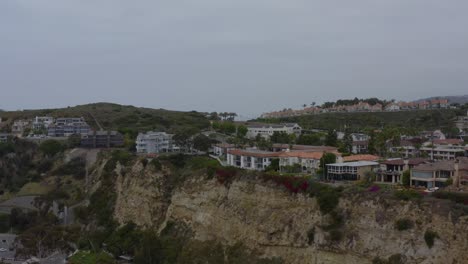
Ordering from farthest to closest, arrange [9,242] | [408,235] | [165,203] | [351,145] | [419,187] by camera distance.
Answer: [351,145] → [9,242] → [165,203] → [419,187] → [408,235]

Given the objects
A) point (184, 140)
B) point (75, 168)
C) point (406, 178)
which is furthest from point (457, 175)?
point (75, 168)

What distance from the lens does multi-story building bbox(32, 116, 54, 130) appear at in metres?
81.8

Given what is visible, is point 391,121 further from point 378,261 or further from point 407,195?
point 378,261

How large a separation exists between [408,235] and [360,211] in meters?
3.32

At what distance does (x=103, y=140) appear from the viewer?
67375 mm

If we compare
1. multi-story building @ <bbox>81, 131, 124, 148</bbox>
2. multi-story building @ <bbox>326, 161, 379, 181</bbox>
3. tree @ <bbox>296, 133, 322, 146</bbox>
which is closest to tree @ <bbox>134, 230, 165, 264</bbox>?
multi-story building @ <bbox>326, 161, 379, 181</bbox>

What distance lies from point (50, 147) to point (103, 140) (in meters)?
6.75

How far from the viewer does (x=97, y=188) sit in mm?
50531

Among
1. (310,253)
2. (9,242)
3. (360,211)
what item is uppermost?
(360,211)

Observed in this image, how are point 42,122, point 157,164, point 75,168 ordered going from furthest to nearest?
1. point 42,122
2. point 75,168
3. point 157,164

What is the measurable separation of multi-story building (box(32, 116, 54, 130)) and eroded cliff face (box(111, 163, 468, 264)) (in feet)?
141

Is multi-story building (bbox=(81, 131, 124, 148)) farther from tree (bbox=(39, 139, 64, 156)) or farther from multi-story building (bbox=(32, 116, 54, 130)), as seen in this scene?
multi-story building (bbox=(32, 116, 54, 130))

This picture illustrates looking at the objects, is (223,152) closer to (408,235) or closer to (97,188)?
(97,188)

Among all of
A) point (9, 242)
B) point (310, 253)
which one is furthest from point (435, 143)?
point (9, 242)
